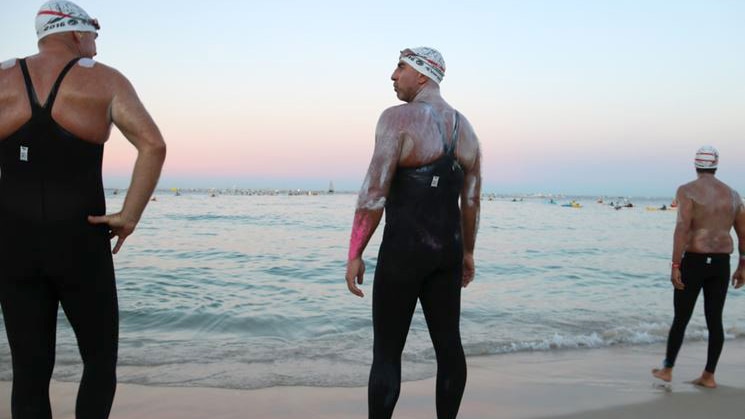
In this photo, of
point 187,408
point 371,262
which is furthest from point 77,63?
point 371,262

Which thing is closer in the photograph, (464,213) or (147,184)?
(147,184)

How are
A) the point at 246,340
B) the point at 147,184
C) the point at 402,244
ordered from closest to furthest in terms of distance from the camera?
the point at 147,184, the point at 402,244, the point at 246,340

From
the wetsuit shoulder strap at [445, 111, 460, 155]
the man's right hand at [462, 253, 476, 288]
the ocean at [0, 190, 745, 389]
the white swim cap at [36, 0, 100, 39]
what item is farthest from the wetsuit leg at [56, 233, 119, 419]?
the ocean at [0, 190, 745, 389]

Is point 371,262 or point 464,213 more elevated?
point 464,213

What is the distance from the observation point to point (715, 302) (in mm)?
5703

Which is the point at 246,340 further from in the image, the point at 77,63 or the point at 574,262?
the point at 574,262

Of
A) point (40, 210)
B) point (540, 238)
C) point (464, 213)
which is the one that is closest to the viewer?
point (40, 210)

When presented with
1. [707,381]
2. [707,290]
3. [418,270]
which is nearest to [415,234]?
[418,270]

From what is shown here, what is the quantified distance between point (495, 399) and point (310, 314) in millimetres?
5044

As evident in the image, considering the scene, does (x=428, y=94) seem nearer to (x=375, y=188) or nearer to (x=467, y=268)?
(x=375, y=188)

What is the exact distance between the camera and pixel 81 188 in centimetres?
255

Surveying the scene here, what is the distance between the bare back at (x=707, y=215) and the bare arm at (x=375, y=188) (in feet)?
12.0

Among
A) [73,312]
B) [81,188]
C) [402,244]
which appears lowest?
[73,312]

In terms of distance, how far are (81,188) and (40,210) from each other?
0.18 m
